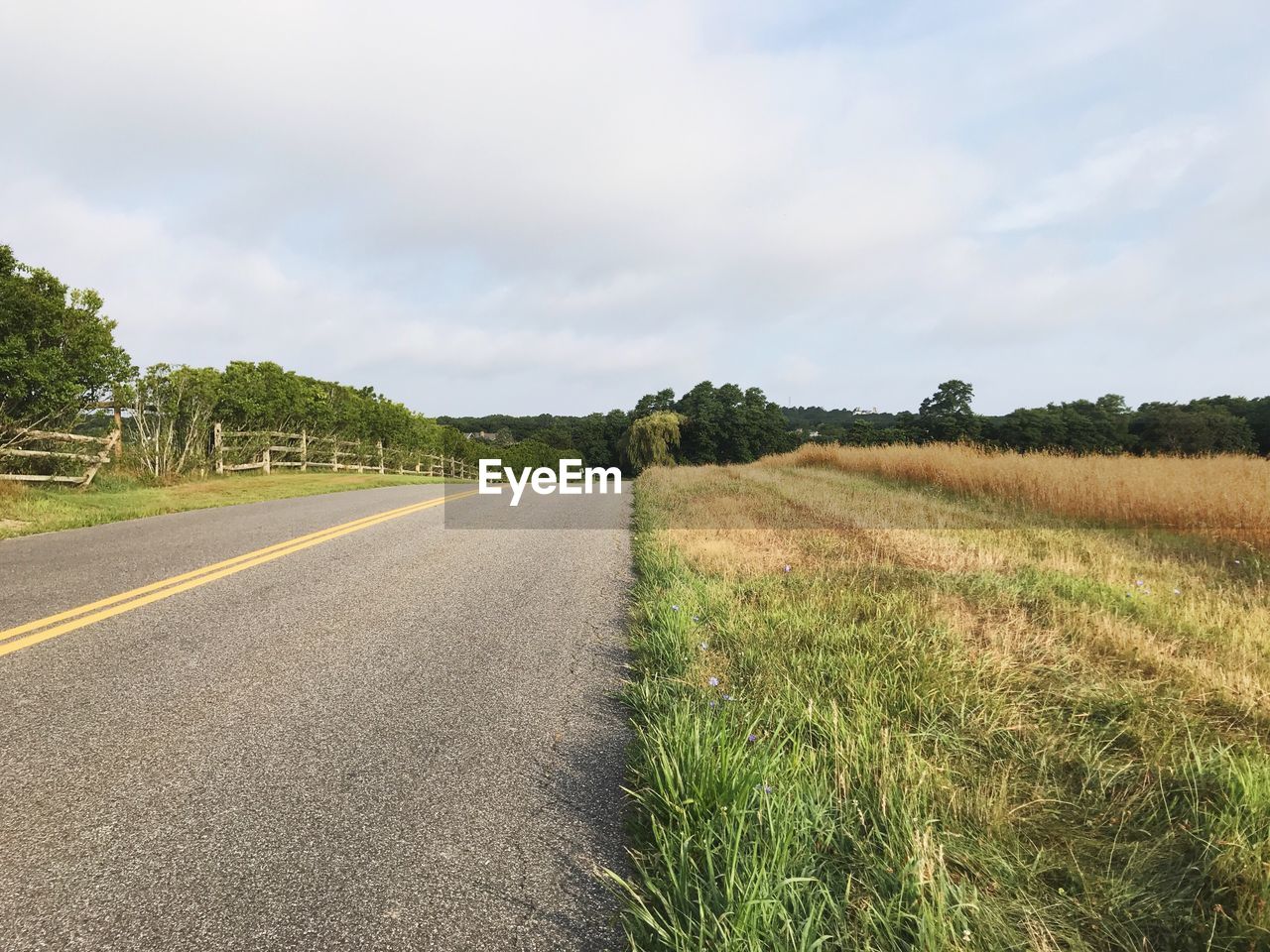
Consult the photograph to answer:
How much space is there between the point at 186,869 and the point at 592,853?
1355 millimetres

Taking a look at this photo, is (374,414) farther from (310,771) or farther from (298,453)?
(310,771)

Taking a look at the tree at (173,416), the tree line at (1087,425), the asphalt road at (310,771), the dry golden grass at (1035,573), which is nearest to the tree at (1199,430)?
the tree line at (1087,425)

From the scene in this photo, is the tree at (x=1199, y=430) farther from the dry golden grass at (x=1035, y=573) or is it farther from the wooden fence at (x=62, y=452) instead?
the wooden fence at (x=62, y=452)

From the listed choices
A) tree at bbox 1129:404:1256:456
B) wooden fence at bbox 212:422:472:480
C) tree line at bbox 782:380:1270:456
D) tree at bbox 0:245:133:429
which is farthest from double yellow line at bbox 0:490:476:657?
tree at bbox 1129:404:1256:456

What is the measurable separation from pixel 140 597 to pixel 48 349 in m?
10.1

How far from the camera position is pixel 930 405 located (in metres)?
71.9

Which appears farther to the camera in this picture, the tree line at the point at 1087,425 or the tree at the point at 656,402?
the tree at the point at 656,402

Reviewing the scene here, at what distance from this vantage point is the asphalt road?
182cm

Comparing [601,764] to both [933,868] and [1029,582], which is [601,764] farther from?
[1029,582]

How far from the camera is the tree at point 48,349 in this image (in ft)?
36.0

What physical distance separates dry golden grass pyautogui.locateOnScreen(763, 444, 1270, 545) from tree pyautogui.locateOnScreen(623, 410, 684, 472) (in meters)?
31.3

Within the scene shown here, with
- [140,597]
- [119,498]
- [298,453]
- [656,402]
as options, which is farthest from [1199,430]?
[656,402]

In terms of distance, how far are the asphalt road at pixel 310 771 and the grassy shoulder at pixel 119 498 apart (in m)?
5.38

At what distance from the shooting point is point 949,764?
102 inches
